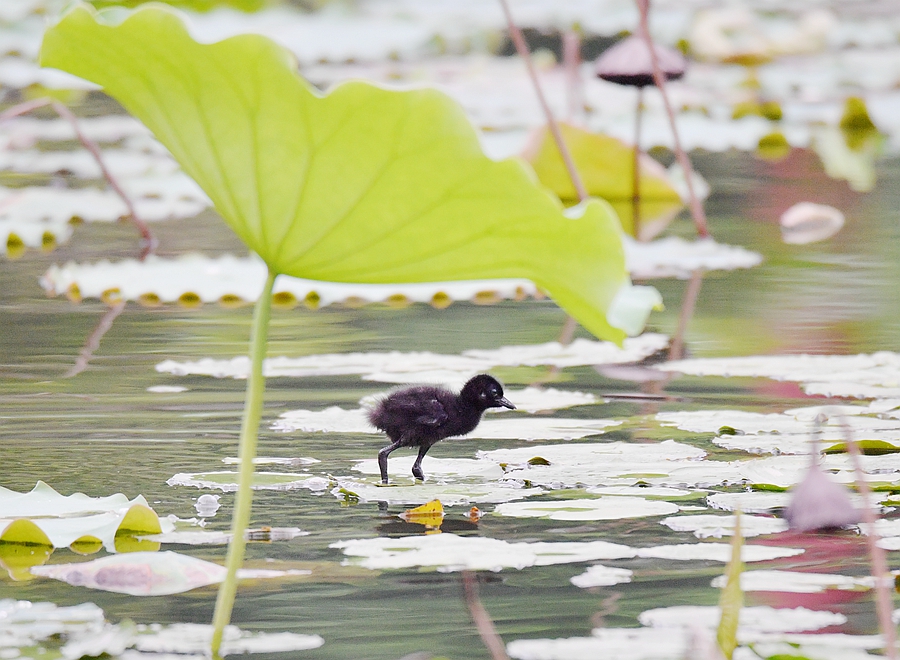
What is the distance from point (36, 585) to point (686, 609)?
2.63 feet

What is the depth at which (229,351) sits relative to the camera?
3.84 m

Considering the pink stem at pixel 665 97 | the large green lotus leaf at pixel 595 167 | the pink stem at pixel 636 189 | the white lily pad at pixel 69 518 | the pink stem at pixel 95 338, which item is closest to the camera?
the white lily pad at pixel 69 518

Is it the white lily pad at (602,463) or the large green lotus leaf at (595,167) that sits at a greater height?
the large green lotus leaf at (595,167)

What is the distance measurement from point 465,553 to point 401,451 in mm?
980

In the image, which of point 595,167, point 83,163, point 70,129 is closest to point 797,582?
point 595,167

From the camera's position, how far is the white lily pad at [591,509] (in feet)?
7.68

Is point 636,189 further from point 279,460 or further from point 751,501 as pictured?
point 751,501

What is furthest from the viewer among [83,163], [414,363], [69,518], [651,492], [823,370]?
[83,163]

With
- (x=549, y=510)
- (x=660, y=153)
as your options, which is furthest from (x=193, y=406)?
(x=660, y=153)

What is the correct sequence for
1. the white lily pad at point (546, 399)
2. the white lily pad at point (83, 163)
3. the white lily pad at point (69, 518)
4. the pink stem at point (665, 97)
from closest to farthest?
the white lily pad at point (69, 518)
the white lily pad at point (546, 399)
the pink stem at point (665, 97)
the white lily pad at point (83, 163)

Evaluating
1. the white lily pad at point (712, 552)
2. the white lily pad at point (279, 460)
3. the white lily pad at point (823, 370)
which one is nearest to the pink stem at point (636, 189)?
the white lily pad at point (823, 370)

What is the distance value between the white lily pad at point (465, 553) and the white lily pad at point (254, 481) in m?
0.35

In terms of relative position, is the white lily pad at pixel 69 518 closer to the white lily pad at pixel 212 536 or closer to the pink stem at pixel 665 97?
the white lily pad at pixel 212 536

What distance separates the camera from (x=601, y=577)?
203 centimetres
